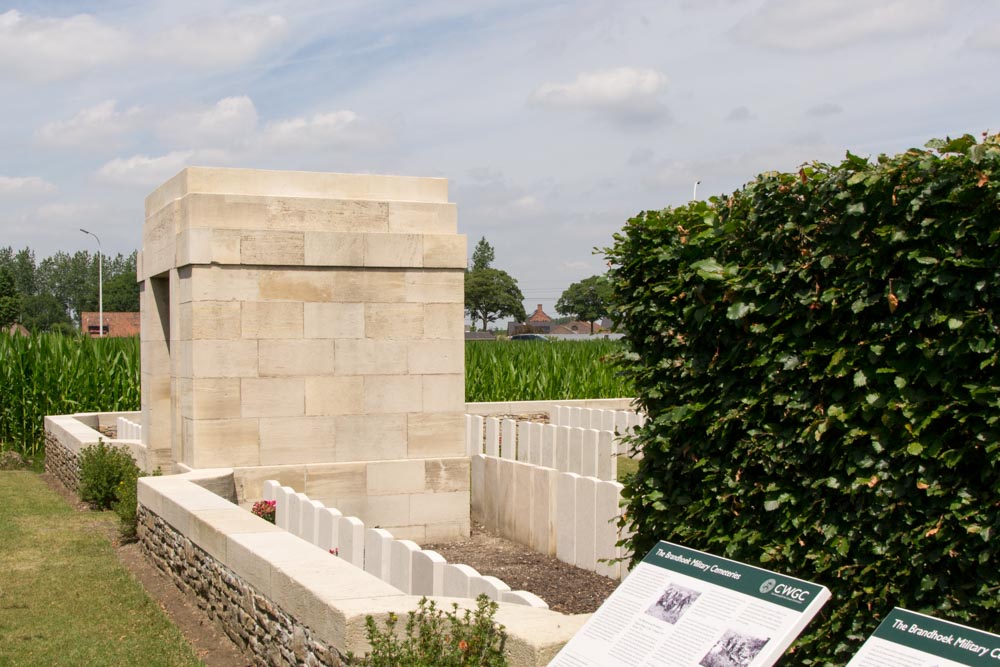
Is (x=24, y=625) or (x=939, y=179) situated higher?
(x=939, y=179)

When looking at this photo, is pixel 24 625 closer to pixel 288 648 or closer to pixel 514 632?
pixel 288 648

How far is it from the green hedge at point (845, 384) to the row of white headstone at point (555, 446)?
645cm

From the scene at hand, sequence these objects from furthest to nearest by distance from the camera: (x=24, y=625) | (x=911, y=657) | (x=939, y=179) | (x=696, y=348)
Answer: (x=24, y=625) < (x=696, y=348) < (x=939, y=179) < (x=911, y=657)

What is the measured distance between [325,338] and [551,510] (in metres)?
2.83

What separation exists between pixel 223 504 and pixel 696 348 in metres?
4.50

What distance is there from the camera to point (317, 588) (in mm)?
5148

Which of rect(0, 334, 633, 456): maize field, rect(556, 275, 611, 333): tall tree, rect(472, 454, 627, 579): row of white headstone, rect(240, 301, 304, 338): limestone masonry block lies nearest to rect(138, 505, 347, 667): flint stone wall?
rect(240, 301, 304, 338): limestone masonry block

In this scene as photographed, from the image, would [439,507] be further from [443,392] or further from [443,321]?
[443,321]

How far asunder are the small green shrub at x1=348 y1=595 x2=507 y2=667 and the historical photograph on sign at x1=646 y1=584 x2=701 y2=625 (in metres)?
1.02

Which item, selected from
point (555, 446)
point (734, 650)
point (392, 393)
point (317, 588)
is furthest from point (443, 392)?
point (734, 650)

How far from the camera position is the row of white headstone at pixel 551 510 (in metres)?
8.03

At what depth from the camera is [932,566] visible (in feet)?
12.5

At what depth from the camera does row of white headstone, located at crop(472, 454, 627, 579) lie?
8031 millimetres

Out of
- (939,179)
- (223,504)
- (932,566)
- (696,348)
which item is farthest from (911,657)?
(223,504)
